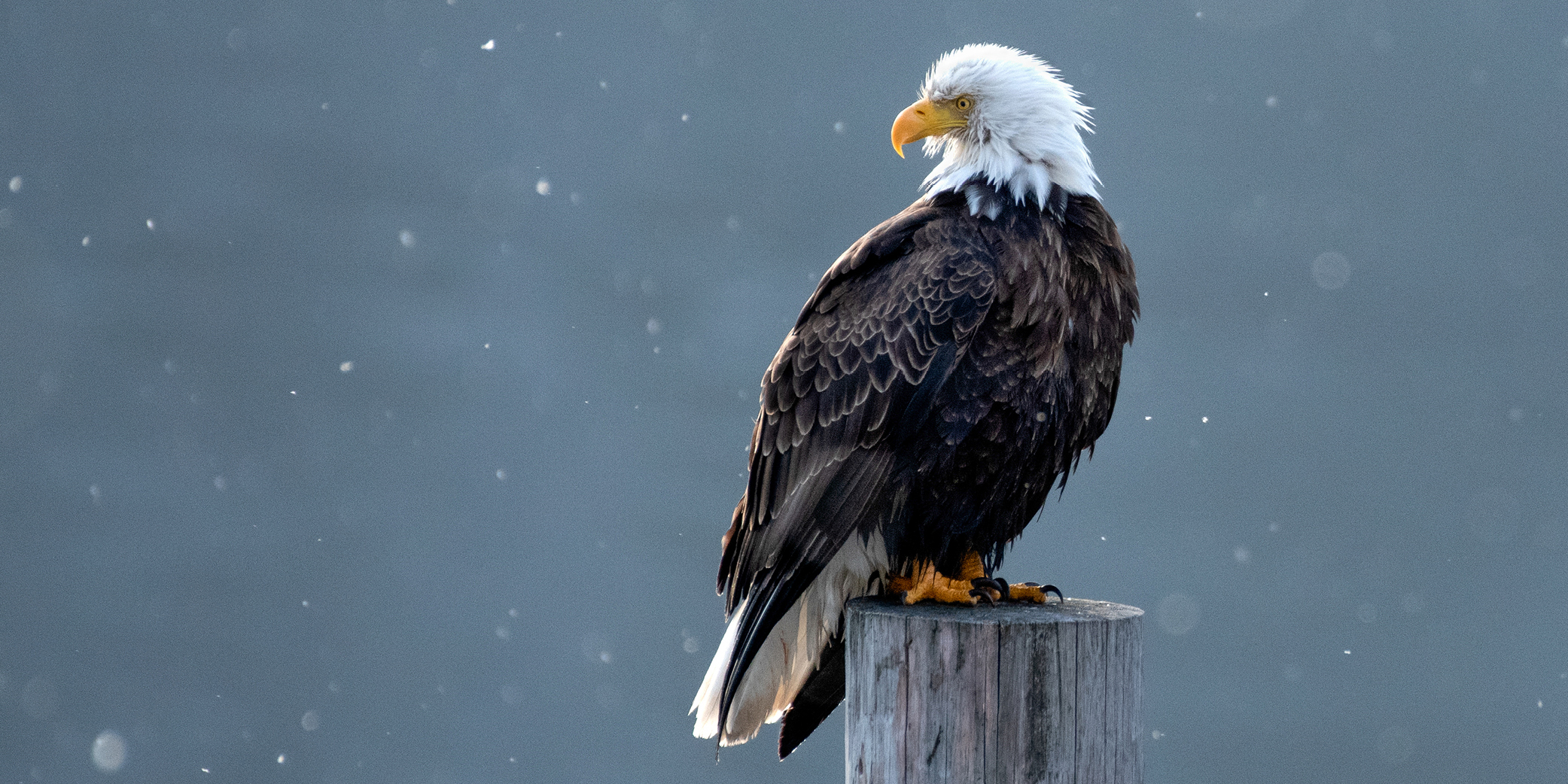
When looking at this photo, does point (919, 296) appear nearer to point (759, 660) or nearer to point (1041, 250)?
point (1041, 250)

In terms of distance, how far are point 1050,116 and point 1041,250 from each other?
0.48 meters

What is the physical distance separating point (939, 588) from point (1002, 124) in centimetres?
131

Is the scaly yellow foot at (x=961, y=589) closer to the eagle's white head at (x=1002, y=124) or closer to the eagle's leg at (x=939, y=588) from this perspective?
the eagle's leg at (x=939, y=588)

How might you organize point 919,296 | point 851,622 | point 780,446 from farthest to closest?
point 780,446
point 919,296
point 851,622

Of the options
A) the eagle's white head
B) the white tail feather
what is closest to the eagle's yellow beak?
the eagle's white head

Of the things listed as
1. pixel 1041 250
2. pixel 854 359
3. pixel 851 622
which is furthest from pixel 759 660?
pixel 1041 250

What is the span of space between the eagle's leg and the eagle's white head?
3.41 ft

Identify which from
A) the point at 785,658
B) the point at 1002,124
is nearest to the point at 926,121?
the point at 1002,124

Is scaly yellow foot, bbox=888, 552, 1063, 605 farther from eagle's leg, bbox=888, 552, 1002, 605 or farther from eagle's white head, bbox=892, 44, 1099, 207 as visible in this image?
eagle's white head, bbox=892, 44, 1099, 207

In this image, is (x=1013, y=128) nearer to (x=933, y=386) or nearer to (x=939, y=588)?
(x=933, y=386)

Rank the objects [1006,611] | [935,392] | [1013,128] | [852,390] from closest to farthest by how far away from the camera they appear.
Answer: [1006,611]
[935,392]
[852,390]
[1013,128]

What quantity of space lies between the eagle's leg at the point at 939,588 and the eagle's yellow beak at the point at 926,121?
1231mm

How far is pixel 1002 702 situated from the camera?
2.46 meters

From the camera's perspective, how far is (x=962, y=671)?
2492 mm
